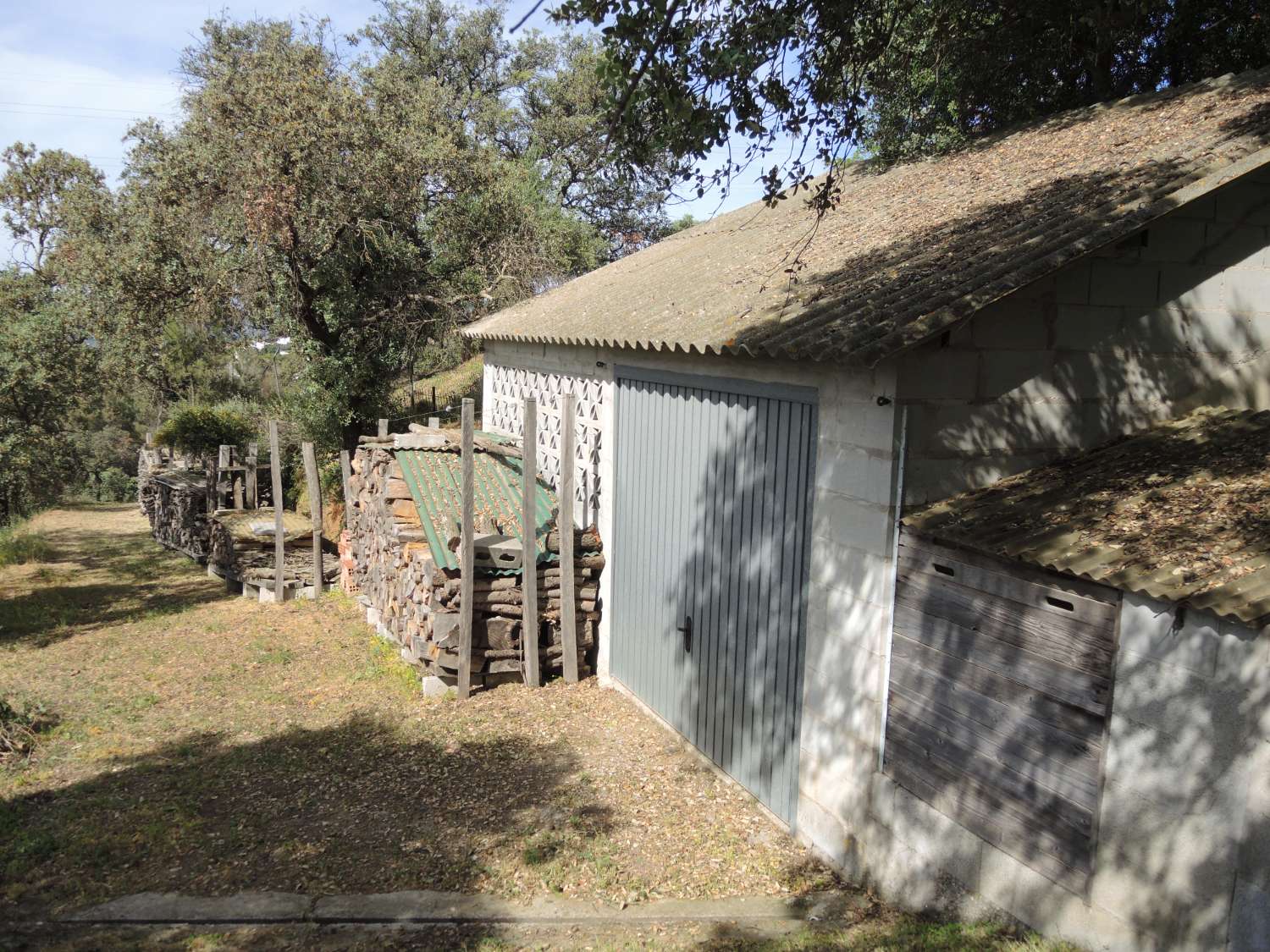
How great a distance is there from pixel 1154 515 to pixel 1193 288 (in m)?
2.20

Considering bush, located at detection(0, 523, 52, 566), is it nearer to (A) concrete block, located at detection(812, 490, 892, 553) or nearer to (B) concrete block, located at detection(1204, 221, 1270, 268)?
(A) concrete block, located at detection(812, 490, 892, 553)

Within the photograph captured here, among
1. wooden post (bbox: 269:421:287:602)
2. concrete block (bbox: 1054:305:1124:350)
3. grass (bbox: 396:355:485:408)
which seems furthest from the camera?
grass (bbox: 396:355:485:408)

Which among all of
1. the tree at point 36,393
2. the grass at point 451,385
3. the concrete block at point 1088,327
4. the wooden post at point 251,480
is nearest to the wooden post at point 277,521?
the tree at point 36,393

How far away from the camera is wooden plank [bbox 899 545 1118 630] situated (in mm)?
4195

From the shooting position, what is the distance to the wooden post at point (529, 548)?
883cm

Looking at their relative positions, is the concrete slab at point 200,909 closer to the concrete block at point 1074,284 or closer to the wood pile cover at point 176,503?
the concrete block at point 1074,284

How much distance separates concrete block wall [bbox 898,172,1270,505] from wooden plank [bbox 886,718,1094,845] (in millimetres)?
1362

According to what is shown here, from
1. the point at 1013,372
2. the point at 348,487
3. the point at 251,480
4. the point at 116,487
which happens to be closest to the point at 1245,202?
the point at 1013,372

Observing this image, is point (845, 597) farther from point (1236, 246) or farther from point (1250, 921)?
point (1236, 246)

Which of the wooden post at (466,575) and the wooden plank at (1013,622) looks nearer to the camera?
the wooden plank at (1013,622)

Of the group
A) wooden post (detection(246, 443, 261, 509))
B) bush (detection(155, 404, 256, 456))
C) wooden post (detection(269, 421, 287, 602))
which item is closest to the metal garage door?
wooden post (detection(269, 421, 287, 602))

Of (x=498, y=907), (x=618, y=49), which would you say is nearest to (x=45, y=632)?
(x=498, y=907)

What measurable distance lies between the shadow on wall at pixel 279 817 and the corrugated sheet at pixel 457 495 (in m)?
2.00

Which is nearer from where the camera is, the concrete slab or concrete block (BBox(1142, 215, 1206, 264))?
the concrete slab
